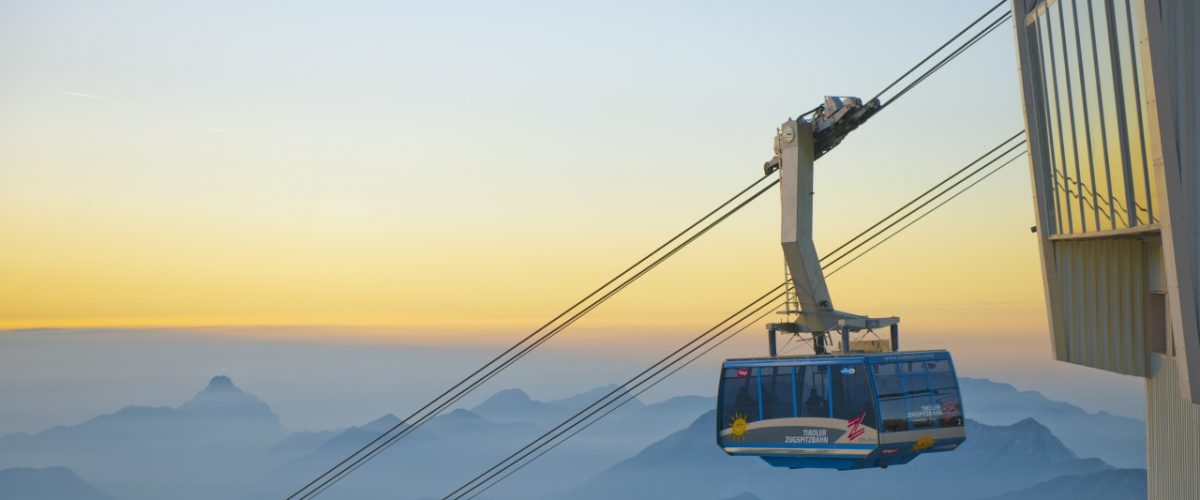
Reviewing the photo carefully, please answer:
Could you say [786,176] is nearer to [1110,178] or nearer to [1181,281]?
[1110,178]

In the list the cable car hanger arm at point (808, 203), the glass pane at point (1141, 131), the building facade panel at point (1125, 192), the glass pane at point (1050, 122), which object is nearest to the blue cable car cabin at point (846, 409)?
the cable car hanger arm at point (808, 203)

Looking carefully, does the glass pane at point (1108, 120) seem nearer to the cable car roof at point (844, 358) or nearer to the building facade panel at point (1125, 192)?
the building facade panel at point (1125, 192)

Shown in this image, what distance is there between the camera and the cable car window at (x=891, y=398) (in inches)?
1086

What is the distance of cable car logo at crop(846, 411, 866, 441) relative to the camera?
27.8 m

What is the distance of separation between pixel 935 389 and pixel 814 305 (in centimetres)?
352

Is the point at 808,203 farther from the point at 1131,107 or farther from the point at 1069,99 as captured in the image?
the point at 1131,107

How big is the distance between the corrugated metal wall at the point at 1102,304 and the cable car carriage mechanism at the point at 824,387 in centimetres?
290

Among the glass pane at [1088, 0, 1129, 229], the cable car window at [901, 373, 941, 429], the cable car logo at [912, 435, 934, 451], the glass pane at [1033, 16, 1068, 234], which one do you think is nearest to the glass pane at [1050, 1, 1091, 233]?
the glass pane at [1033, 16, 1068, 234]

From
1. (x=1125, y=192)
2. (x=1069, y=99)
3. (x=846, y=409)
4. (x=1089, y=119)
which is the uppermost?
(x=1069, y=99)

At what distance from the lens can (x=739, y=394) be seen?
29578mm

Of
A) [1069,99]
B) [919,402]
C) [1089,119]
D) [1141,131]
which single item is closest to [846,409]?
[919,402]

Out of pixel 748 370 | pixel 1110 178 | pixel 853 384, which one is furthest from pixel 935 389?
pixel 1110 178

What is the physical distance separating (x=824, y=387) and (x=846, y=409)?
676 mm

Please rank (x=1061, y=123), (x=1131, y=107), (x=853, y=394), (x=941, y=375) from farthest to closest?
(x=941, y=375) < (x=853, y=394) < (x=1061, y=123) < (x=1131, y=107)
